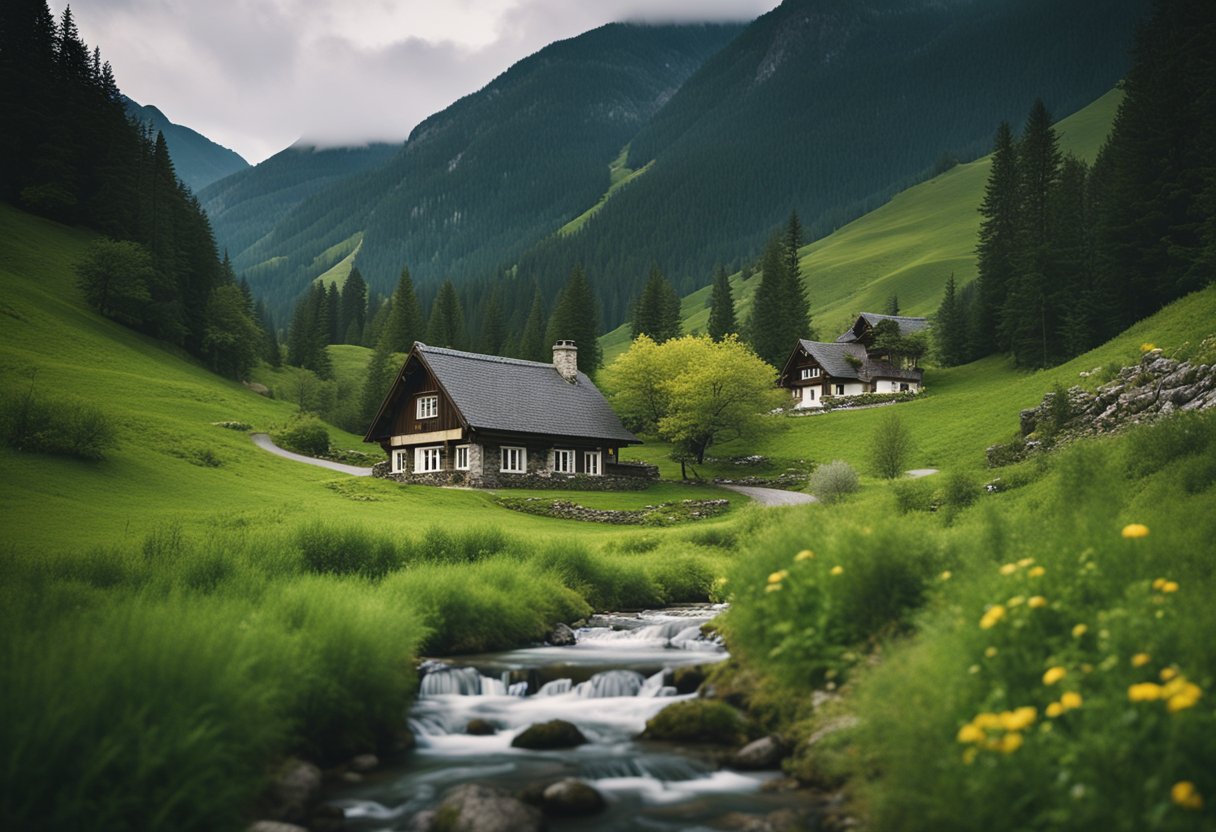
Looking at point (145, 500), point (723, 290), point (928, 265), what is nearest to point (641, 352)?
point (723, 290)

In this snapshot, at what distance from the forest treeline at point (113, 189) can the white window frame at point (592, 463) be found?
1827 inches

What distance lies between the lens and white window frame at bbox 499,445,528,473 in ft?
183

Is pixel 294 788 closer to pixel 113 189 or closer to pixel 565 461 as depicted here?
pixel 565 461

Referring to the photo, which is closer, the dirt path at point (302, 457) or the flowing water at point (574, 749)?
the flowing water at point (574, 749)

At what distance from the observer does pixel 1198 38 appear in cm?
4959

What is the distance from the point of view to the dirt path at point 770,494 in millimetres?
49531

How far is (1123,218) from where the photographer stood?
2090 inches

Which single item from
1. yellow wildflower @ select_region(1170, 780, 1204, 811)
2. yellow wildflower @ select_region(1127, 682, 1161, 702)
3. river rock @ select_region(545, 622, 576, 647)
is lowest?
river rock @ select_region(545, 622, 576, 647)

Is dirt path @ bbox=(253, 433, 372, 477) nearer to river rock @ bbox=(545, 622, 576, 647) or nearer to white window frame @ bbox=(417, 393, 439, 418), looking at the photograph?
white window frame @ bbox=(417, 393, 439, 418)

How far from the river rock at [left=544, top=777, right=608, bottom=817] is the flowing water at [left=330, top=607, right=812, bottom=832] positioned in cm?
17

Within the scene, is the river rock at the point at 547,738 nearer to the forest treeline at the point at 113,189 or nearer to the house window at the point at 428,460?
the house window at the point at 428,460

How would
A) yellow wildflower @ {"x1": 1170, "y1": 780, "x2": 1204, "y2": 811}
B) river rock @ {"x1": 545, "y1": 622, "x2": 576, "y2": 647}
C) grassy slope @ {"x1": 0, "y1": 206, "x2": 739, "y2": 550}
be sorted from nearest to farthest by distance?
yellow wildflower @ {"x1": 1170, "y1": 780, "x2": 1204, "y2": 811} < river rock @ {"x1": 545, "y1": 622, "x2": 576, "y2": 647} < grassy slope @ {"x1": 0, "y1": 206, "x2": 739, "y2": 550}

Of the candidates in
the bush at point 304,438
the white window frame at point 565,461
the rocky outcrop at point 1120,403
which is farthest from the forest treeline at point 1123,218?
the bush at point 304,438

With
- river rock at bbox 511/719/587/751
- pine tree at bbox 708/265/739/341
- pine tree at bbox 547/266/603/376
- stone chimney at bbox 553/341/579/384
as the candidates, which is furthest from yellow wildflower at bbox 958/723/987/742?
pine tree at bbox 708/265/739/341
